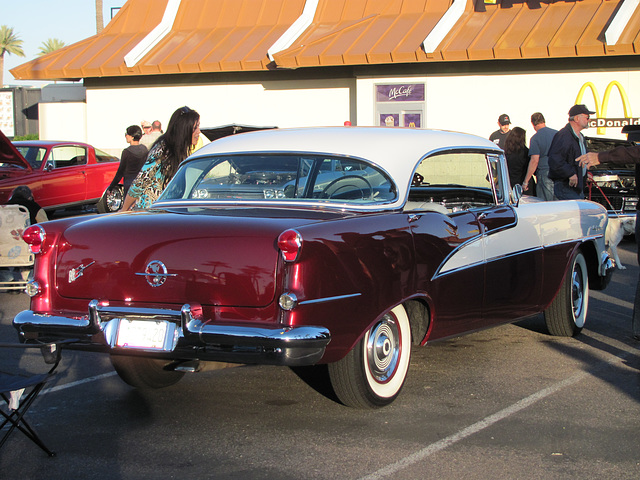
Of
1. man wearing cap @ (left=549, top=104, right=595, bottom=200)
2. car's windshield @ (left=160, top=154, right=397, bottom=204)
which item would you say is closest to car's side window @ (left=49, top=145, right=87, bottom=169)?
man wearing cap @ (left=549, top=104, right=595, bottom=200)

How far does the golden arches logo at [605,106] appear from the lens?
19609 millimetres

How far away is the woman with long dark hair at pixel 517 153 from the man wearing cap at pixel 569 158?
8.87 feet

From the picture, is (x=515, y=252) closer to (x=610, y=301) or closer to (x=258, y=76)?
(x=610, y=301)

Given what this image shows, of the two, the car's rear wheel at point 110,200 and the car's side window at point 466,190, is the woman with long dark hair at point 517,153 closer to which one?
the car's side window at point 466,190

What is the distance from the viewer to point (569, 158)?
382 inches

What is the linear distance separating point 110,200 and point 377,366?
10.9m

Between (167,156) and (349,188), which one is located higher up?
(167,156)

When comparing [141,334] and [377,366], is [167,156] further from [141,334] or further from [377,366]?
[377,366]

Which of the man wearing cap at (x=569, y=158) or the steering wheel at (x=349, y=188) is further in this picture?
the man wearing cap at (x=569, y=158)

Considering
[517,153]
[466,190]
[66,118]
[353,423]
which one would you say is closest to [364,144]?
[466,190]

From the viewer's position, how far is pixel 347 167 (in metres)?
5.42

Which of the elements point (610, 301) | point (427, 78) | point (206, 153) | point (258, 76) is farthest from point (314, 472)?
point (258, 76)

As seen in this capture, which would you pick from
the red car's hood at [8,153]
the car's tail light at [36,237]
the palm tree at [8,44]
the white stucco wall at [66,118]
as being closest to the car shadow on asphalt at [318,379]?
the car's tail light at [36,237]

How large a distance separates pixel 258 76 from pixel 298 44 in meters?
1.81
